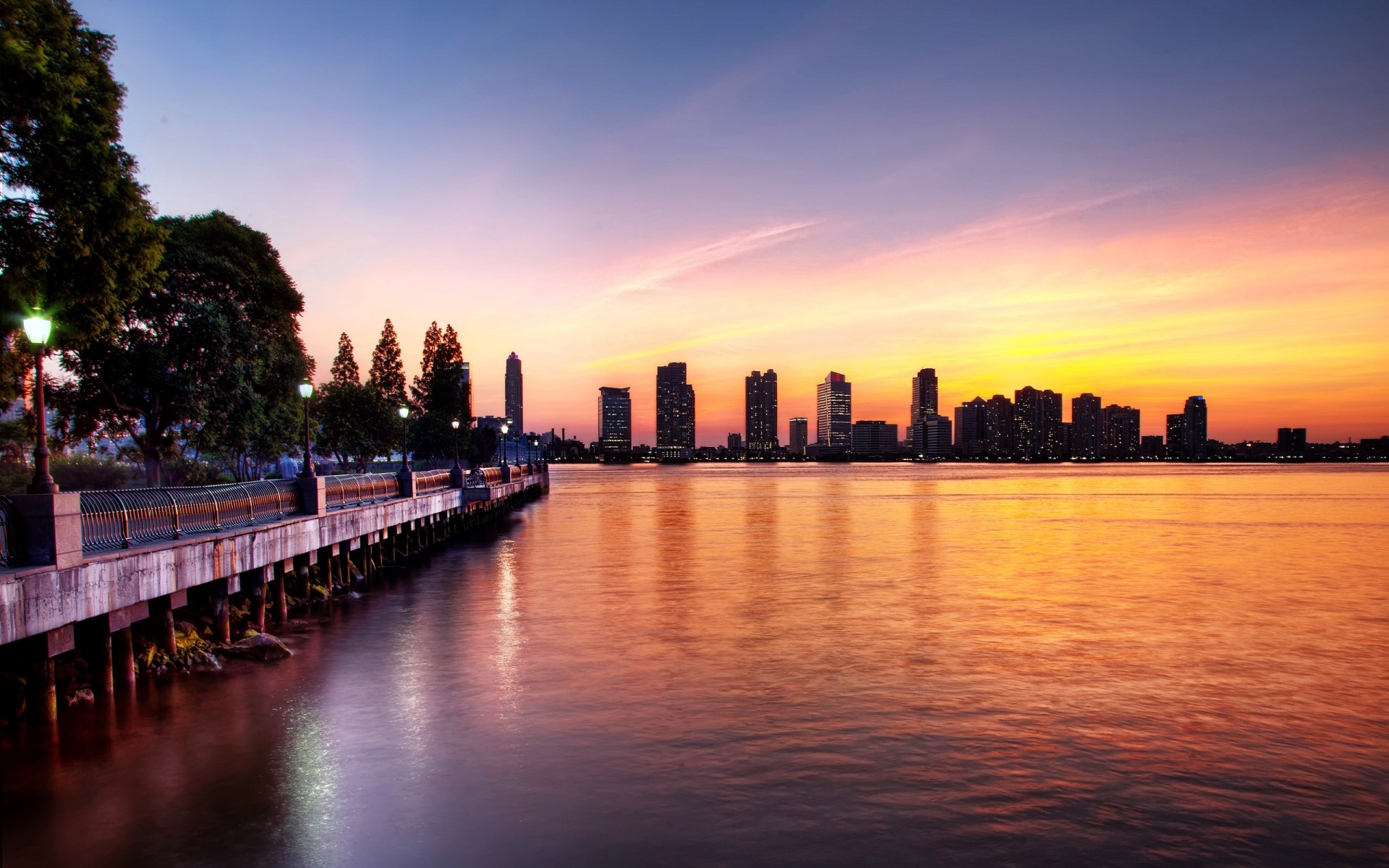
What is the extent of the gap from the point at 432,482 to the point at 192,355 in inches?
720

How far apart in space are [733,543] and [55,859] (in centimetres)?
4417

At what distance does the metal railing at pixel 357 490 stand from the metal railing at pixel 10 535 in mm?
15462

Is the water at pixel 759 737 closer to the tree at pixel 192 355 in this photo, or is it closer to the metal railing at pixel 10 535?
the metal railing at pixel 10 535

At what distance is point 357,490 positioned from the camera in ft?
118

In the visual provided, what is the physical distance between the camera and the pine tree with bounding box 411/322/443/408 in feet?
374

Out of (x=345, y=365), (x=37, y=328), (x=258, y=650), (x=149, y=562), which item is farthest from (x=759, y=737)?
(x=345, y=365)

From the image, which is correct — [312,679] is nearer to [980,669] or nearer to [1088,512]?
[980,669]

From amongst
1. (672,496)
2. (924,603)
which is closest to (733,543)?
(924,603)

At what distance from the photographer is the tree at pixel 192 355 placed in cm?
3619

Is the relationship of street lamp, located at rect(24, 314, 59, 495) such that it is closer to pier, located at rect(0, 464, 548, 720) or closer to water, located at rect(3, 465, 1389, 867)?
pier, located at rect(0, 464, 548, 720)

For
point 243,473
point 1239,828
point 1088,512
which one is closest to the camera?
point 1239,828

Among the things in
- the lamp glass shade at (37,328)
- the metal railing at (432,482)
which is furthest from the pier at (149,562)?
the metal railing at (432,482)

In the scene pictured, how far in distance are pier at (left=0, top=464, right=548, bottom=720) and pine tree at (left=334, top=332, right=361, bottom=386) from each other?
74218 mm

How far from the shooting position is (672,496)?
113 m
